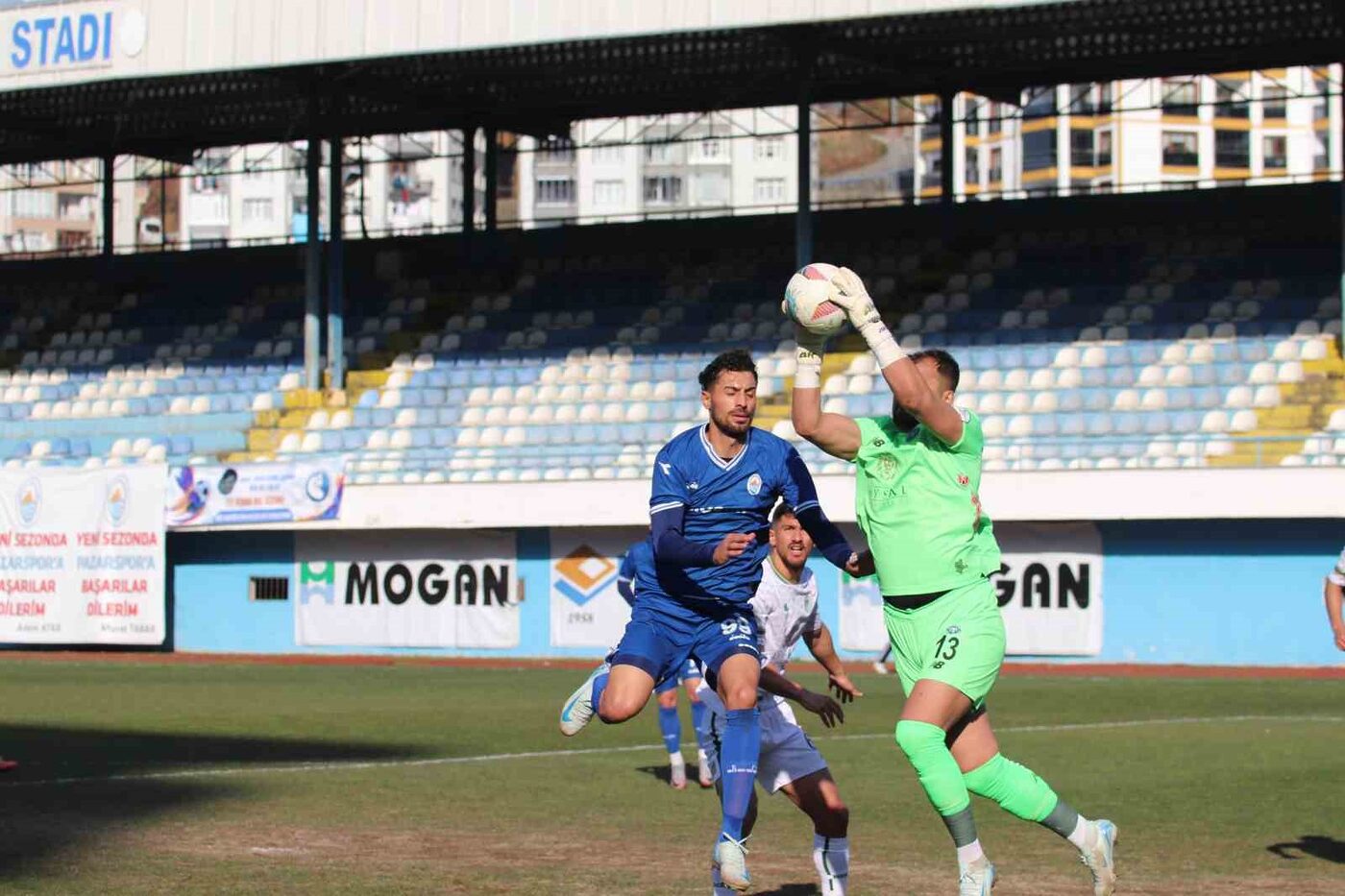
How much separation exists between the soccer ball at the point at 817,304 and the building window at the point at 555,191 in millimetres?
105493

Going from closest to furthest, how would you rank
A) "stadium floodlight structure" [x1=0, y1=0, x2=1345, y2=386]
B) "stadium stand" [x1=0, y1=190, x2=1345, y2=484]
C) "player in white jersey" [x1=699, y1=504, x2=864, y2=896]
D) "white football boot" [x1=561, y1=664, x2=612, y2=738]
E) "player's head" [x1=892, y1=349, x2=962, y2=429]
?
1. "player's head" [x1=892, y1=349, x2=962, y2=429]
2. "player in white jersey" [x1=699, y1=504, x2=864, y2=896]
3. "white football boot" [x1=561, y1=664, x2=612, y2=738]
4. "stadium floodlight structure" [x1=0, y1=0, x2=1345, y2=386]
5. "stadium stand" [x1=0, y1=190, x2=1345, y2=484]

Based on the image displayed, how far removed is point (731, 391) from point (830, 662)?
185 centimetres

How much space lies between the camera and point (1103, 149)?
116062 millimetres

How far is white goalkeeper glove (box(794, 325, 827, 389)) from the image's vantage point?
8516mm

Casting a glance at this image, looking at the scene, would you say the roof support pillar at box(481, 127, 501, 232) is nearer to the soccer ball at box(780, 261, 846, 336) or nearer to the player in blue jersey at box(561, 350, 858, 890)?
the player in blue jersey at box(561, 350, 858, 890)

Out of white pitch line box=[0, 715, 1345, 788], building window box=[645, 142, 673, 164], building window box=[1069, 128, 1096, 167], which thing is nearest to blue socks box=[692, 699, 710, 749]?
white pitch line box=[0, 715, 1345, 788]

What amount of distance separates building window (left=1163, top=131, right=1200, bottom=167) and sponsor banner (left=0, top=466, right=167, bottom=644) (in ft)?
294

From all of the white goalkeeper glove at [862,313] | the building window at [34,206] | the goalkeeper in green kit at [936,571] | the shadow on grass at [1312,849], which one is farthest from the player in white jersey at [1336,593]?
the building window at [34,206]

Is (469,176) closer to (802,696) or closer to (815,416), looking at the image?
(802,696)

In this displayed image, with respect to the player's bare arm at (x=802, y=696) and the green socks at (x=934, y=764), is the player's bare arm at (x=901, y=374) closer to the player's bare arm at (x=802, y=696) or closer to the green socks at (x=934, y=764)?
the green socks at (x=934, y=764)

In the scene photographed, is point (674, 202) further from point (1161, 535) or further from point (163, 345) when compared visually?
point (1161, 535)

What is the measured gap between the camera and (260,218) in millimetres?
115750

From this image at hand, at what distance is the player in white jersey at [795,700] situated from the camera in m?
8.88

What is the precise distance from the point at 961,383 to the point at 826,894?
2457cm
